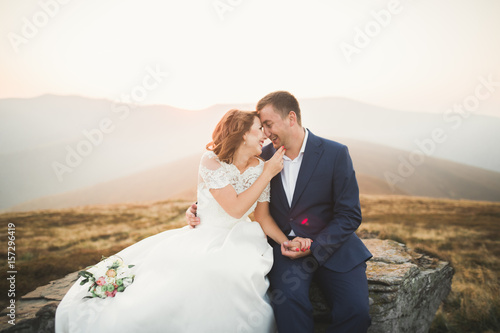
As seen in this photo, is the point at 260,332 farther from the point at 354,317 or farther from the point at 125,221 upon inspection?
the point at 125,221

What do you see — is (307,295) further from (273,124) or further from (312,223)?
(273,124)

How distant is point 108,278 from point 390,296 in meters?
3.10

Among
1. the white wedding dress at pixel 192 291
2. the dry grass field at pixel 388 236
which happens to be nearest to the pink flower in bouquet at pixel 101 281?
the white wedding dress at pixel 192 291

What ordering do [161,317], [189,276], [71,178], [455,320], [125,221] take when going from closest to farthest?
[161,317] → [189,276] → [455,320] → [125,221] → [71,178]

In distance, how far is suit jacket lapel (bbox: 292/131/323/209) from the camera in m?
3.27

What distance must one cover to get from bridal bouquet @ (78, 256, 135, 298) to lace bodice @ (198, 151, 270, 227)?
1016mm

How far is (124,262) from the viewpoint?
3.06 metres

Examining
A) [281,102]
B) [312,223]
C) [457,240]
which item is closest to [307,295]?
[312,223]

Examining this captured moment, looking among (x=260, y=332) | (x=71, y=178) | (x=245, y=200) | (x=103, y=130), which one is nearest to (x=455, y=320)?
(x=260, y=332)

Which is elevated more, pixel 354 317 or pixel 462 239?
pixel 354 317

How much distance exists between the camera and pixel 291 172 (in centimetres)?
351

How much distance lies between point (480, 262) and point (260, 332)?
799 cm

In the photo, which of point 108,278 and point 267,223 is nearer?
point 108,278

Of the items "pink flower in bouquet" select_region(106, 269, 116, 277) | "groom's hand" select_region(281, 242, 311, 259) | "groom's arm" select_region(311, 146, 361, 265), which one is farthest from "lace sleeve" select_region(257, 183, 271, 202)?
"pink flower in bouquet" select_region(106, 269, 116, 277)
